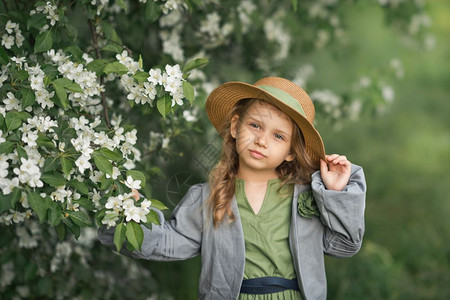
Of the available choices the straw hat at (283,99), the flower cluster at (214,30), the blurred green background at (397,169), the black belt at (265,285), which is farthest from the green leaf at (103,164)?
the blurred green background at (397,169)

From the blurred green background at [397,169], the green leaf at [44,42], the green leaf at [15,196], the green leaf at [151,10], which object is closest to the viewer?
the green leaf at [15,196]

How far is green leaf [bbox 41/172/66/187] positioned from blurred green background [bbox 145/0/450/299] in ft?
6.74

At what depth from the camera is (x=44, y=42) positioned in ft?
7.25

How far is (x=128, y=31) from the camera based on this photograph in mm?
3232

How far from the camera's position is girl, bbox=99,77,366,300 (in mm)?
2076

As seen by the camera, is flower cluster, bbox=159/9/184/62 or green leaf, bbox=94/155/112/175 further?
flower cluster, bbox=159/9/184/62

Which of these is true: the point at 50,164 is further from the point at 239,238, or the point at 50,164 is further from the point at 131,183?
the point at 239,238

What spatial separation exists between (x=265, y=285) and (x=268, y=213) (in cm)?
26

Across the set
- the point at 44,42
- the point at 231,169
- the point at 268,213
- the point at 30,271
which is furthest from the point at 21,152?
the point at 30,271

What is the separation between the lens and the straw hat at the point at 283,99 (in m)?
2.05

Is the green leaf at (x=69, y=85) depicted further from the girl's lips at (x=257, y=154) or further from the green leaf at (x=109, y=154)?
the girl's lips at (x=257, y=154)

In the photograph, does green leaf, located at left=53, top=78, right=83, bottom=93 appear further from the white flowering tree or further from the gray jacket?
the gray jacket

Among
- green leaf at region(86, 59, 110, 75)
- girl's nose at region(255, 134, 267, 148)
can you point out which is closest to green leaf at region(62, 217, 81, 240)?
green leaf at region(86, 59, 110, 75)

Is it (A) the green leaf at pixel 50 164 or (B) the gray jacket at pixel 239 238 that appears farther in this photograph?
(B) the gray jacket at pixel 239 238
